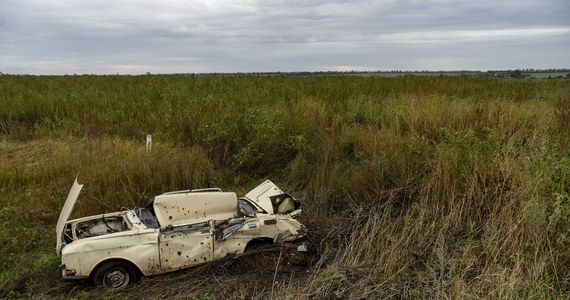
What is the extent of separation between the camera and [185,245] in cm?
519

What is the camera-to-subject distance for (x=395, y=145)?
7.89 meters

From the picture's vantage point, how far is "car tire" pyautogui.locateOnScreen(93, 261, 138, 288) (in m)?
4.95

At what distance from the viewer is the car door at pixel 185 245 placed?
5.12 meters

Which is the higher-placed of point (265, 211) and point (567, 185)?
point (567, 185)

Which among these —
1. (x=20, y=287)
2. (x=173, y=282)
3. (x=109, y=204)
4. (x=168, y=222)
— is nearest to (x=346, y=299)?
(x=173, y=282)

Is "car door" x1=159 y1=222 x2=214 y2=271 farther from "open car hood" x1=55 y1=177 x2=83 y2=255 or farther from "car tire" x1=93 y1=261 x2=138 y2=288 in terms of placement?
"open car hood" x1=55 y1=177 x2=83 y2=255

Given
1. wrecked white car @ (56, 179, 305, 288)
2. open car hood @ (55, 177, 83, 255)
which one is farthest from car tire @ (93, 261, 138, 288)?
open car hood @ (55, 177, 83, 255)

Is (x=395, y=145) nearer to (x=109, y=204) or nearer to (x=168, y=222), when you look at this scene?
(x=168, y=222)

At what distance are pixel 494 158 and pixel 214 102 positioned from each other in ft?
25.6

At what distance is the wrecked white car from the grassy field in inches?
9.5

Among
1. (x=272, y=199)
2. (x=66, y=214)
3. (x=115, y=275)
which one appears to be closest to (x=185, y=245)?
(x=115, y=275)

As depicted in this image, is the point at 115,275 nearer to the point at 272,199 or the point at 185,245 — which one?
the point at 185,245

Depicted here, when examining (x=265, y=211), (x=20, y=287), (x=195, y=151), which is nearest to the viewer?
(x=20, y=287)

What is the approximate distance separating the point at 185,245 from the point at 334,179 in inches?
139
